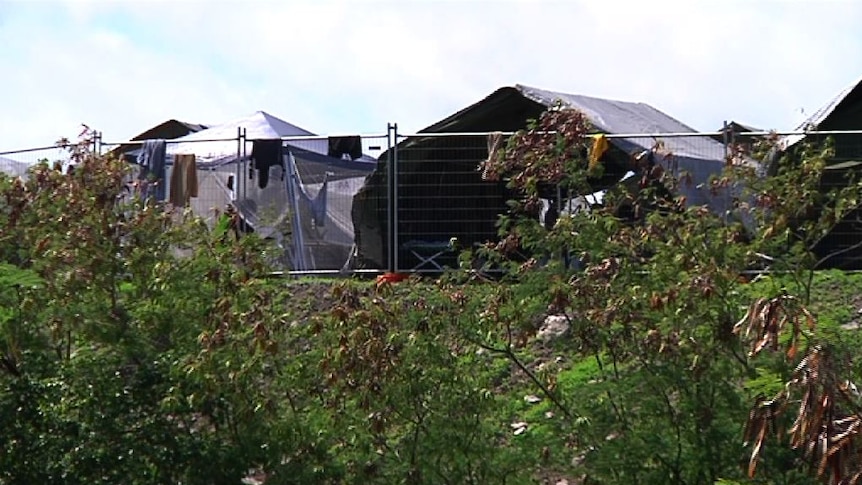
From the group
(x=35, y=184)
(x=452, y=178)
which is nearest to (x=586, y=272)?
(x=35, y=184)

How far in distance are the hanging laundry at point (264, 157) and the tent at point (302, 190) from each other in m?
0.02

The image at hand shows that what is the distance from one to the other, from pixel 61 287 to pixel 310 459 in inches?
74.7

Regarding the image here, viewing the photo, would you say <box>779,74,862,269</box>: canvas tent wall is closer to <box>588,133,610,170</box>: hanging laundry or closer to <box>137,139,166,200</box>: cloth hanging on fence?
<box>588,133,610,170</box>: hanging laundry

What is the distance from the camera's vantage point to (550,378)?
27.0 feet

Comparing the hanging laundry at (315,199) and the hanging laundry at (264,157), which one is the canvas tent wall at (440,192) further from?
the hanging laundry at (264,157)

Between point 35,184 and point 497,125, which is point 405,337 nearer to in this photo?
point 35,184

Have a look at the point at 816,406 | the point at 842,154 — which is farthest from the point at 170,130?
the point at 816,406

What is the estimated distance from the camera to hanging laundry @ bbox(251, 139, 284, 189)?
15.5 metres

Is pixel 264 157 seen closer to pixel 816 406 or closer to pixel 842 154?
pixel 842 154

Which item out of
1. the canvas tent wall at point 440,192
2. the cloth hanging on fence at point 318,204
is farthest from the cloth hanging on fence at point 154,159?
the canvas tent wall at point 440,192

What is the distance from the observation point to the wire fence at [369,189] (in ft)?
47.3

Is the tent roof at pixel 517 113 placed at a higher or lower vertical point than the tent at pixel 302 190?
higher

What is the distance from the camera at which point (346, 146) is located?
15266 millimetres

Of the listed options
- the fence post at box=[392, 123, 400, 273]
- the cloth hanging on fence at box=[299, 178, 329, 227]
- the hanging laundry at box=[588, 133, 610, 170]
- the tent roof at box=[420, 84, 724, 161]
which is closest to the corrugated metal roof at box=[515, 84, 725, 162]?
the tent roof at box=[420, 84, 724, 161]
